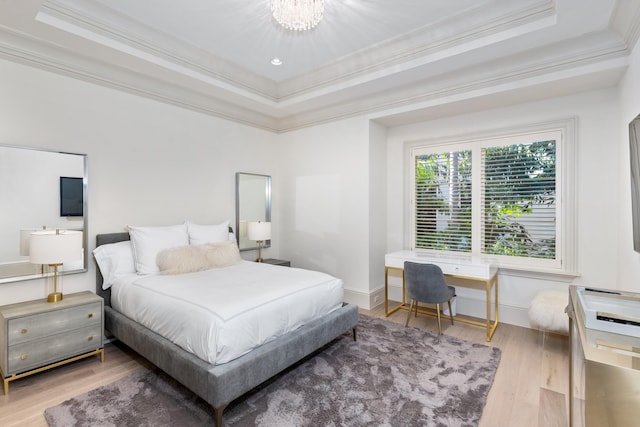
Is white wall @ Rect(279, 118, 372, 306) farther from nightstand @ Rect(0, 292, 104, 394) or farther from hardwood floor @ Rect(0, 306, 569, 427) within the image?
nightstand @ Rect(0, 292, 104, 394)

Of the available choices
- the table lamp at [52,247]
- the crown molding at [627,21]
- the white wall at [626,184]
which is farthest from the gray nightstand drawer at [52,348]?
the crown molding at [627,21]

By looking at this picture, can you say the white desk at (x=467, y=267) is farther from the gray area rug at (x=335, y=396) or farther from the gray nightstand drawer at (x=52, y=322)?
the gray nightstand drawer at (x=52, y=322)

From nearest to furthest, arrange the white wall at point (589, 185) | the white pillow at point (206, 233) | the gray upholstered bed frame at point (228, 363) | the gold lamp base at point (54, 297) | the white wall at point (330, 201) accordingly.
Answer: the gray upholstered bed frame at point (228, 363) → the gold lamp base at point (54, 297) → the white wall at point (589, 185) → the white pillow at point (206, 233) → the white wall at point (330, 201)

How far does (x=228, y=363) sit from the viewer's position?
6.31 feet

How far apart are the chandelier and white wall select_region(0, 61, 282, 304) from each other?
2065mm

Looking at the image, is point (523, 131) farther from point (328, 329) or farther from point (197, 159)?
point (197, 159)

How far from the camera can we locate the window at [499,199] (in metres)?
3.28

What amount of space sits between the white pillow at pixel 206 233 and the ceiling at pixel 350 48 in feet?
5.04

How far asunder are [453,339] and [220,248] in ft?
8.85

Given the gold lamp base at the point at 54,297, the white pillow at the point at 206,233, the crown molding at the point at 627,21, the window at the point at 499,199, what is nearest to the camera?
the crown molding at the point at 627,21

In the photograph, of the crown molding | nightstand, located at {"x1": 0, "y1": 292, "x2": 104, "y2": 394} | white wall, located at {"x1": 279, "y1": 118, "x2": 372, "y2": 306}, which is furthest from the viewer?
white wall, located at {"x1": 279, "y1": 118, "x2": 372, "y2": 306}

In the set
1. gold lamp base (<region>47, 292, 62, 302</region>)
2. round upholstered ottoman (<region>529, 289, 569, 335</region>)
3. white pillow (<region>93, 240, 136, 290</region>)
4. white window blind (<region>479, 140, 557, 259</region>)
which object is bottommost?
round upholstered ottoman (<region>529, 289, 569, 335</region>)

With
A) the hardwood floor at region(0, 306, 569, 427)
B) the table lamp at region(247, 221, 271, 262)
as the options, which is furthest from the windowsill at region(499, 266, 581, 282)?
the table lamp at region(247, 221, 271, 262)

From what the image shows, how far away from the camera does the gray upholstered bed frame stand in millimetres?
1837
